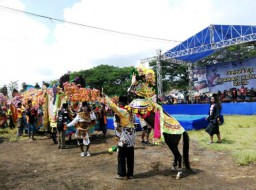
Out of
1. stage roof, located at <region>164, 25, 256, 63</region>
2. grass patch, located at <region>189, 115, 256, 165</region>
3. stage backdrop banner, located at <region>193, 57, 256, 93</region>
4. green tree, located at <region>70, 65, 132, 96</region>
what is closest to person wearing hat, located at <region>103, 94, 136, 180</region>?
grass patch, located at <region>189, 115, 256, 165</region>

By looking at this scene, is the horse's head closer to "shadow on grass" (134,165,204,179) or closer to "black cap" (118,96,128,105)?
"black cap" (118,96,128,105)

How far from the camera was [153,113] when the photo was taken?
6.08 m

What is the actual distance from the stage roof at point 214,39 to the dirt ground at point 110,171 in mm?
13049

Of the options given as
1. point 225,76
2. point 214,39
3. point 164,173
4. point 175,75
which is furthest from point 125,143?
point 175,75

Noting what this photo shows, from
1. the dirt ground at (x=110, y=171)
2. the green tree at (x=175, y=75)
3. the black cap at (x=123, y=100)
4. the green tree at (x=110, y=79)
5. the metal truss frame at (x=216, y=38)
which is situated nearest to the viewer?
the dirt ground at (x=110, y=171)

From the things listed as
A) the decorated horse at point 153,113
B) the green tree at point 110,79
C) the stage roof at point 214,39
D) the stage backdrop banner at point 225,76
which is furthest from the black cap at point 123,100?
the green tree at point 110,79

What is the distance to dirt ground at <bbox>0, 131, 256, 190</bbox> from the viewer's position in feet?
17.7

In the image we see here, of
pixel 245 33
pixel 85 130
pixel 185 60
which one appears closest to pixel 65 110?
pixel 85 130

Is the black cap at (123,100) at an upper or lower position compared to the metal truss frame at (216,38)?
lower

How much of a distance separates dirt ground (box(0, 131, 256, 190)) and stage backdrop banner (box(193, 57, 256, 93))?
660 inches

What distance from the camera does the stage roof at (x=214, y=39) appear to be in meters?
19.5

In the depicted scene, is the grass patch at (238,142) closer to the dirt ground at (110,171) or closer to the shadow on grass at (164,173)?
the dirt ground at (110,171)

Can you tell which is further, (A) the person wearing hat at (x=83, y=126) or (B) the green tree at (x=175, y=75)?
(B) the green tree at (x=175, y=75)

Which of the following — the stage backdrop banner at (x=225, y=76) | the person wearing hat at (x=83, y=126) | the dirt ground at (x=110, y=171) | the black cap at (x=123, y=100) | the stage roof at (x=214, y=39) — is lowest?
the dirt ground at (x=110, y=171)
